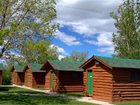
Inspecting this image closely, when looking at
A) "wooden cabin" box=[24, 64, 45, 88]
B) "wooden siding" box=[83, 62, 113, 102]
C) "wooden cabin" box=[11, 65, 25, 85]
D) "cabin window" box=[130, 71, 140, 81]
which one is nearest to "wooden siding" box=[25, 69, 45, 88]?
"wooden cabin" box=[24, 64, 45, 88]

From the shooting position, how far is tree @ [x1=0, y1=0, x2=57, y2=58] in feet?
94.3

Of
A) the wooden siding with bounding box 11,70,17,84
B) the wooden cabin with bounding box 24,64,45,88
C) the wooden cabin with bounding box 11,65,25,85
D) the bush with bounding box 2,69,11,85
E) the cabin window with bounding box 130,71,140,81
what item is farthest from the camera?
the wooden siding with bounding box 11,70,17,84

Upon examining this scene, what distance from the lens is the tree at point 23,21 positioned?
28.7 metres

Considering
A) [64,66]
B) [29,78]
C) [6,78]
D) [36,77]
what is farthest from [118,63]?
[6,78]

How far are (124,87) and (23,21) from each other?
10189 mm

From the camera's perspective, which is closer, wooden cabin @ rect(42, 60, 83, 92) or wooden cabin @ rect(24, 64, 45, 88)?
wooden cabin @ rect(42, 60, 83, 92)

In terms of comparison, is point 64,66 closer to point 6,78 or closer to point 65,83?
point 65,83

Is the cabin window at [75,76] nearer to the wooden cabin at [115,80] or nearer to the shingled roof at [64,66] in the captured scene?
the shingled roof at [64,66]

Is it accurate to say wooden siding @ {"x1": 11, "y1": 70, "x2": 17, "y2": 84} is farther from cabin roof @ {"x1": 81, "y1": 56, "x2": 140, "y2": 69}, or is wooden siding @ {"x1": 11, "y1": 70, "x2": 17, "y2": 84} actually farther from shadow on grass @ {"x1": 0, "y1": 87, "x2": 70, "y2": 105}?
cabin roof @ {"x1": 81, "y1": 56, "x2": 140, "y2": 69}

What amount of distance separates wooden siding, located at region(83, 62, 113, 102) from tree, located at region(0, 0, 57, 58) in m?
5.17

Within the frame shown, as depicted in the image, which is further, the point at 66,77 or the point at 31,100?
the point at 66,77

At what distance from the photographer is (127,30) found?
54125 mm

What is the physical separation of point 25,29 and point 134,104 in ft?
36.3

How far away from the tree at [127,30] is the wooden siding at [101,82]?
23254 mm
